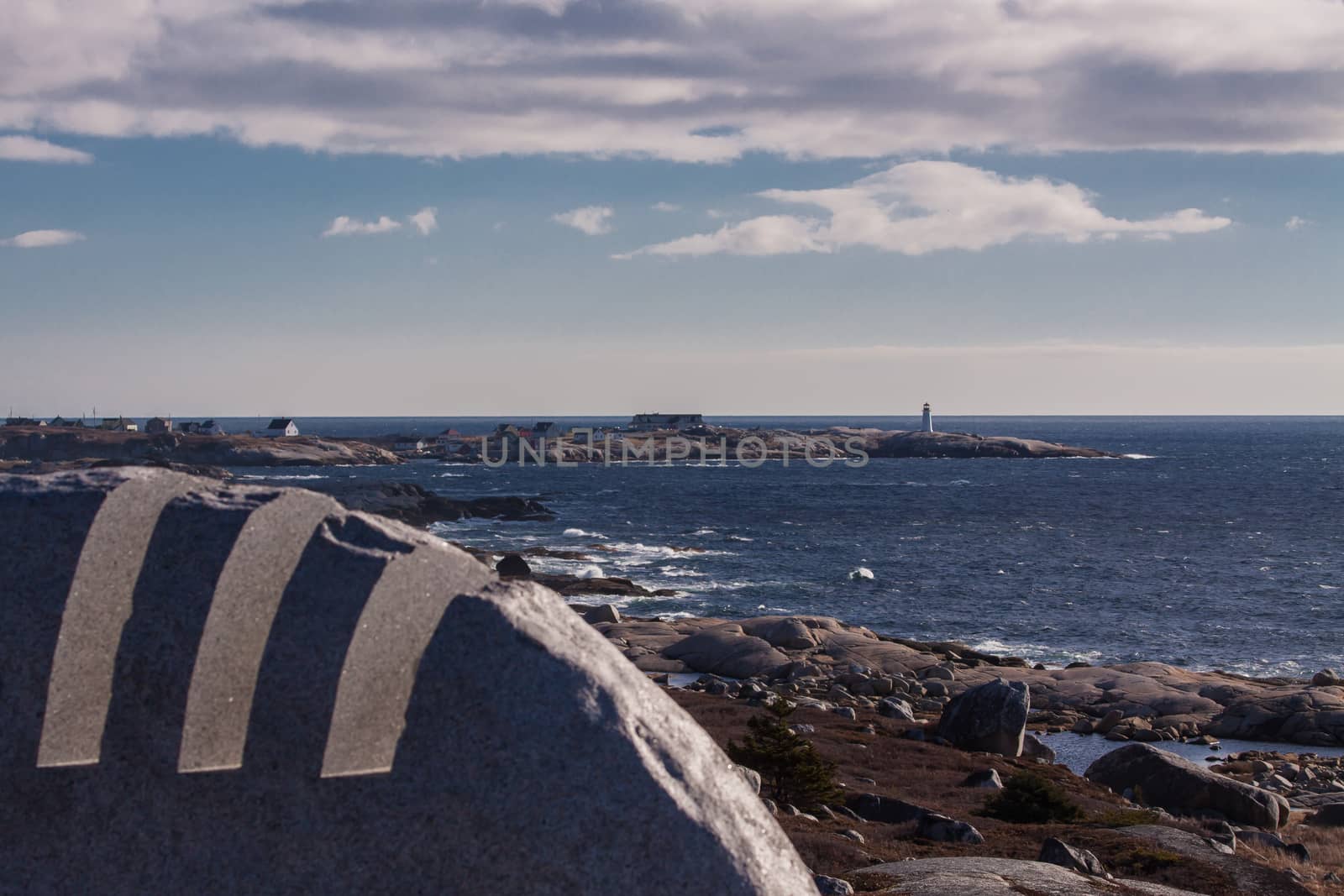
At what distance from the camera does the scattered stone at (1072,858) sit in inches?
456

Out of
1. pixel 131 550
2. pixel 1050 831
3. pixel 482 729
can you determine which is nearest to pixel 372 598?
pixel 482 729

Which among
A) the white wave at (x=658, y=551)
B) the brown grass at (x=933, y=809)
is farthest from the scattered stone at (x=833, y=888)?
the white wave at (x=658, y=551)

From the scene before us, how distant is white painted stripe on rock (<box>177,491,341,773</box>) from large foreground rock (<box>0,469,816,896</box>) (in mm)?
11

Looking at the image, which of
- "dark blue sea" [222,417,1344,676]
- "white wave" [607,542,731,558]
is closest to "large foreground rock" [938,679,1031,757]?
"dark blue sea" [222,417,1344,676]

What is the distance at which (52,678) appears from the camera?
558 cm

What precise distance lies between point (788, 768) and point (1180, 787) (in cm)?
818

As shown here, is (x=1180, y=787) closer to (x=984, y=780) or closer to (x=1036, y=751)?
(x=984, y=780)

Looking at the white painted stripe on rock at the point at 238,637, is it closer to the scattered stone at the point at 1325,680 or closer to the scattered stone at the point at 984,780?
the scattered stone at the point at 984,780

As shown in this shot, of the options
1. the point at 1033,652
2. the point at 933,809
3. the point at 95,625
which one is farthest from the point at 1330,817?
the point at 1033,652

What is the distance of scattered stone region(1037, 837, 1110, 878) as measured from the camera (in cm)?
1158

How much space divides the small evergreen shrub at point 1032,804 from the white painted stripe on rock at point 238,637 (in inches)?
512

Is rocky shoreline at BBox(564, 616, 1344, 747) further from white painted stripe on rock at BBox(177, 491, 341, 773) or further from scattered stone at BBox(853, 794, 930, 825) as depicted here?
white painted stripe on rock at BBox(177, 491, 341, 773)

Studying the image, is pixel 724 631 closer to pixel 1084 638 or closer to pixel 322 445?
pixel 1084 638

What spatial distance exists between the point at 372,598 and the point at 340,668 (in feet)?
1.23
